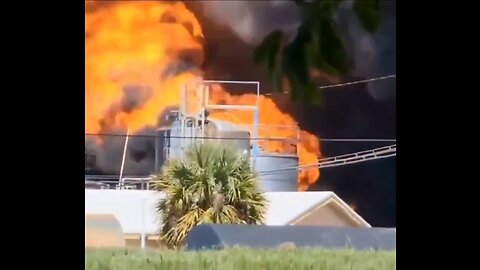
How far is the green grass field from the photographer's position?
2416 mm

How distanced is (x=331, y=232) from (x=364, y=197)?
18 cm

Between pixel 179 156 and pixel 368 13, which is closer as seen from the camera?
pixel 368 13

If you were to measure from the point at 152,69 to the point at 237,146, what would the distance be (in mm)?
419

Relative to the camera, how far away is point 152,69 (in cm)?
254

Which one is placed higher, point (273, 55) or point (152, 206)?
point (273, 55)

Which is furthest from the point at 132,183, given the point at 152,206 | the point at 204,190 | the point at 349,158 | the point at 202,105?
the point at 349,158

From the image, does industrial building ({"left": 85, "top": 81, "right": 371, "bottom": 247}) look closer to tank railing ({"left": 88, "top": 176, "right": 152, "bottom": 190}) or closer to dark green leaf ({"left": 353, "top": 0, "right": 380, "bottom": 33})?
tank railing ({"left": 88, "top": 176, "right": 152, "bottom": 190})

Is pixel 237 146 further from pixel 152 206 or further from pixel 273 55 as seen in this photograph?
pixel 273 55

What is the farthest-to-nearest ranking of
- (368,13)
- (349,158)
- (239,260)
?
(349,158) → (239,260) → (368,13)

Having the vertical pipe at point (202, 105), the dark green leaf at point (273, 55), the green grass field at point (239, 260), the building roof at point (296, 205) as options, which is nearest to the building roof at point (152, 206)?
the building roof at point (296, 205)

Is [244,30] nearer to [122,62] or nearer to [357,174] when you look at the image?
[122,62]

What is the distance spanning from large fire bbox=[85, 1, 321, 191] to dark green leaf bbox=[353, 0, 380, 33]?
6.13 feet

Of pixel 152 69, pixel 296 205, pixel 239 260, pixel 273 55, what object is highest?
pixel 152 69
